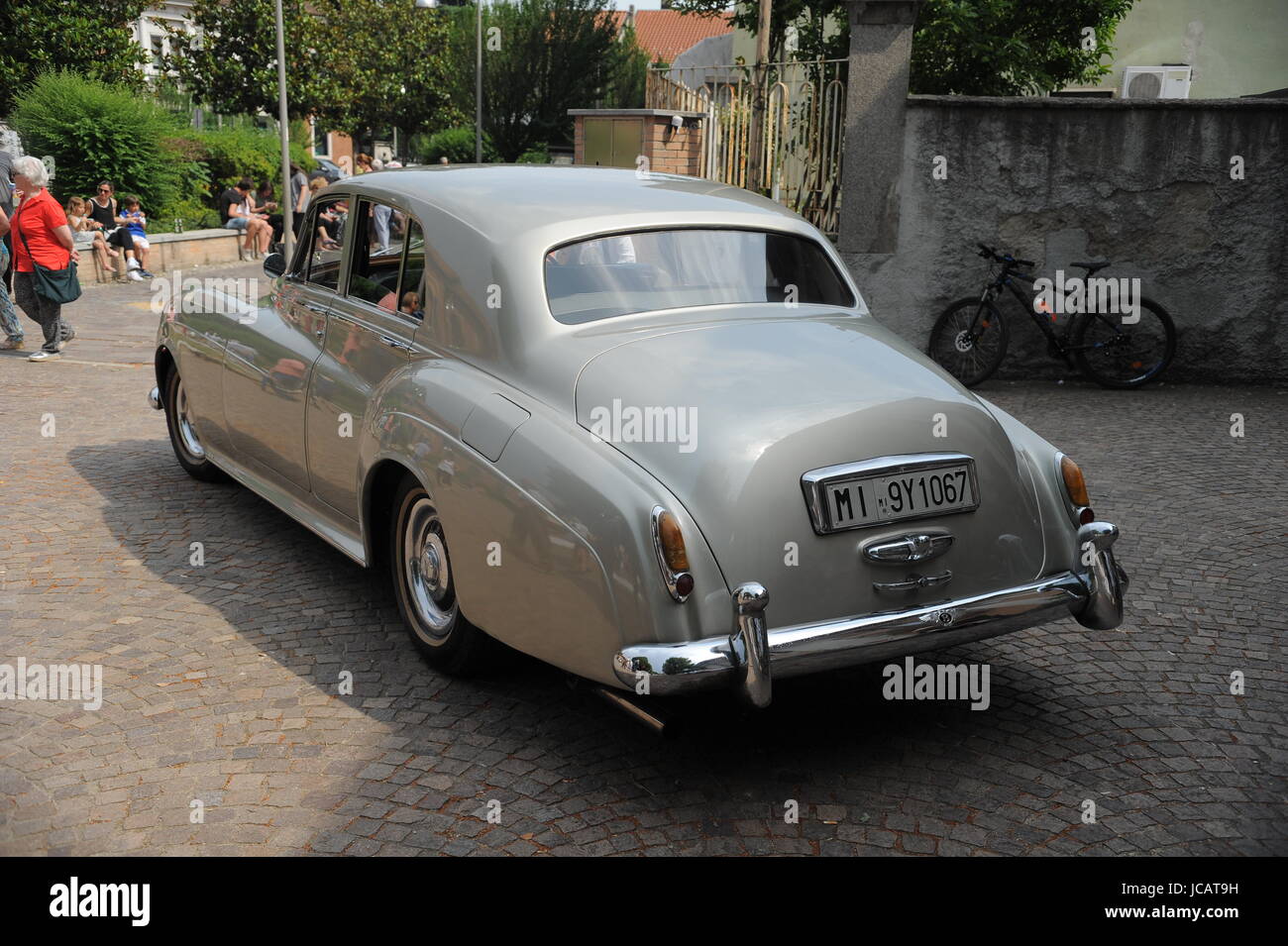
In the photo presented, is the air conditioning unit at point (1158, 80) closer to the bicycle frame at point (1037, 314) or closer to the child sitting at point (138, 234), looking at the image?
the bicycle frame at point (1037, 314)

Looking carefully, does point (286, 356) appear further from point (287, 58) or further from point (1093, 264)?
point (287, 58)

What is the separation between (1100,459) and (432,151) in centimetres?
5650

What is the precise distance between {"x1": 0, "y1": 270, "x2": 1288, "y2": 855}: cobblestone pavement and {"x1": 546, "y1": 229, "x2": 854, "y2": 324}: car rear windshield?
1369 mm

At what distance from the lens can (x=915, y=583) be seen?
3803mm

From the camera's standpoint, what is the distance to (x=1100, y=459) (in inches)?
316

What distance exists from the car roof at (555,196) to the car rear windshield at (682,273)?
9 centimetres

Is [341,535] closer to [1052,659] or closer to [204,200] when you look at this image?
[1052,659]

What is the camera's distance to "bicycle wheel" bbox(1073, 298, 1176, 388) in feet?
34.3

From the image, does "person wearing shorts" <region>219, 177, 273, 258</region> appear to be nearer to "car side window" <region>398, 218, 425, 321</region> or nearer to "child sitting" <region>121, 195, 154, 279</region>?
"child sitting" <region>121, 195, 154, 279</region>

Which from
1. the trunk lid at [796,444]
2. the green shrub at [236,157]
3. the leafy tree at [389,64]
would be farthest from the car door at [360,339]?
the leafy tree at [389,64]

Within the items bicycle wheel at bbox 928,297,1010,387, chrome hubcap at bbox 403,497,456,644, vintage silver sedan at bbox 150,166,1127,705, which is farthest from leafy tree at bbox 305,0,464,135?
chrome hubcap at bbox 403,497,456,644

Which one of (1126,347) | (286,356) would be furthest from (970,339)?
(286,356)

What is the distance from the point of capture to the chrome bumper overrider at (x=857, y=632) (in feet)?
11.3
